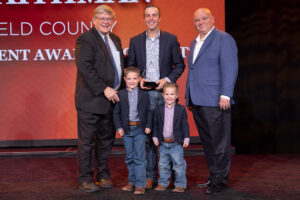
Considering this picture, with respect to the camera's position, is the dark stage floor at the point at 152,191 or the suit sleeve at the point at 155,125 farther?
the suit sleeve at the point at 155,125

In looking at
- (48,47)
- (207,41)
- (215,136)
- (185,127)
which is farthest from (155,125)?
(48,47)

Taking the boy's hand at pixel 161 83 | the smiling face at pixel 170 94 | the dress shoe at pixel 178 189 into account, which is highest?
the boy's hand at pixel 161 83

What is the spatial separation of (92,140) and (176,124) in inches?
31.5

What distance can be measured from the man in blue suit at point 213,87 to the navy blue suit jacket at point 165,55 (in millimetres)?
153

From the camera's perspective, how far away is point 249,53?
5.02 metres

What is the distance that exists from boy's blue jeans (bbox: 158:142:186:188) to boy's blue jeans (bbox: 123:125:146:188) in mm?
190

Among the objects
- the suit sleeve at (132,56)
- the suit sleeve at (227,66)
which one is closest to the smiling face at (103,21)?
the suit sleeve at (132,56)

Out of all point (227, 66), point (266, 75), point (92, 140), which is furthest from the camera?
point (266, 75)

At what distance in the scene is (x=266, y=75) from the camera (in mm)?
5062

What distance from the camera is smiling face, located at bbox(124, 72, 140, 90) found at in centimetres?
319

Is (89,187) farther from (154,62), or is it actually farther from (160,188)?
(154,62)

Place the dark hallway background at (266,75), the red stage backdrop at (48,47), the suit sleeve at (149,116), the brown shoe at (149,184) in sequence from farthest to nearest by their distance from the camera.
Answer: the red stage backdrop at (48,47), the dark hallway background at (266,75), the brown shoe at (149,184), the suit sleeve at (149,116)

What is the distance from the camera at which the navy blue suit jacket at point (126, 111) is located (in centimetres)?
322

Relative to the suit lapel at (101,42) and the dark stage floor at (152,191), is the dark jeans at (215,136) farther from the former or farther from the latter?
the suit lapel at (101,42)
